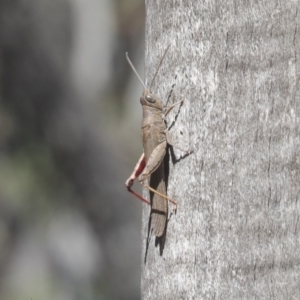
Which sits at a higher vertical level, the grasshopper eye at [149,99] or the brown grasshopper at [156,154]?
the grasshopper eye at [149,99]

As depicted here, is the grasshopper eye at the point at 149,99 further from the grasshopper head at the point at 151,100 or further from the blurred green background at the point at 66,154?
the blurred green background at the point at 66,154

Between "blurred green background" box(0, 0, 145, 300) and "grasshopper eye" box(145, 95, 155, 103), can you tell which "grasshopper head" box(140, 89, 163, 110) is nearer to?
"grasshopper eye" box(145, 95, 155, 103)

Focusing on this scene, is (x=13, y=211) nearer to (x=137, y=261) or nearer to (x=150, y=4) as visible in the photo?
(x=137, y=261)

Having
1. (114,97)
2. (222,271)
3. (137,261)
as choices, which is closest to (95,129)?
(114,97)

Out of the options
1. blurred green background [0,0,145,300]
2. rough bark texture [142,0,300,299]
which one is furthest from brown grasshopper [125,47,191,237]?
blurred green background [0,0,145,300]

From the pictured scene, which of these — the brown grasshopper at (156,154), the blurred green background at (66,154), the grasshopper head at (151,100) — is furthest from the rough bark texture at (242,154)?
the blurred green background at (66,154)

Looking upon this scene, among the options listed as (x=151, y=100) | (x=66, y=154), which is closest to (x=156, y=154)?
(x=151, y=100)

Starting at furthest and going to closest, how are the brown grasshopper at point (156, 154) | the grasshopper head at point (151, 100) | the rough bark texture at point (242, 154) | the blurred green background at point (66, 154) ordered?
the blurred green background at point (66, 154)
the grasshopper head at point (151, 100)
the brown grasshopper at point (156, 154)
the rough bark texture at point (242, 154)
